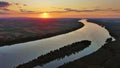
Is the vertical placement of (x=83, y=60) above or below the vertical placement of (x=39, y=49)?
above

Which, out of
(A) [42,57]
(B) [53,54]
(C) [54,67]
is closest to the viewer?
(C) [54,67]

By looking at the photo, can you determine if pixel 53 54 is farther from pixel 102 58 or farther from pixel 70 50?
pixel 102 58

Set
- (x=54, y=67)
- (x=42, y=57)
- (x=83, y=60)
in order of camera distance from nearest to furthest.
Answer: (x=54, y=67) → (x=83, y=60) → (x=42, y=57)

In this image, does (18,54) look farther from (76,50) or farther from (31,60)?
(76,50)

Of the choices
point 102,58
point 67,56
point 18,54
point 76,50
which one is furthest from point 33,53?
point 102,58

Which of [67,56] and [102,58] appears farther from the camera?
[67,56]

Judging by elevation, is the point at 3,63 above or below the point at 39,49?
above

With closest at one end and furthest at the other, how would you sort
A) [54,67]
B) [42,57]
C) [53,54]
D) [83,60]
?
[54,67], [83,60], [42,57], [53,54]

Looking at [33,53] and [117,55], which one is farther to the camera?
[33,53]

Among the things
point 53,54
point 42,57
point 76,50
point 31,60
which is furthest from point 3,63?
point 76,50
